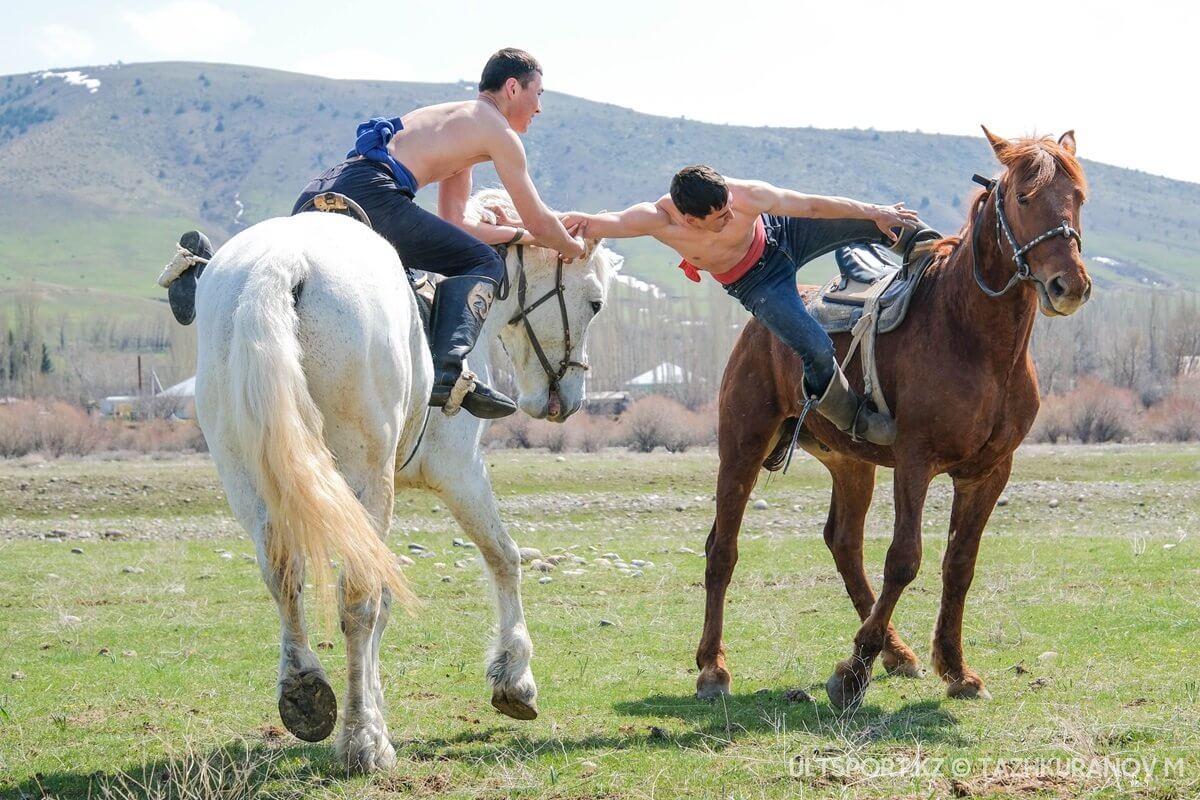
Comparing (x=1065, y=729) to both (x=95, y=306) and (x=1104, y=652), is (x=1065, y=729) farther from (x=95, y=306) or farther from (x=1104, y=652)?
(x=95, y=306)

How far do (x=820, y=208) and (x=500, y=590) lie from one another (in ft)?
9.88

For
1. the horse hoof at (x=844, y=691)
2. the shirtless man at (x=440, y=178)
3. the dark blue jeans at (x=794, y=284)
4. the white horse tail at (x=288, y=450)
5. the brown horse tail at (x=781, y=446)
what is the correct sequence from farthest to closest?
the brown horse tail at (x=781, y=446) → the dark blue jeans at (x=794, y=284) → the horse hoof at (x=844, y=691) → the shirtless man at (x=440, y=178) → the white horse tail at (x=288, y=450)

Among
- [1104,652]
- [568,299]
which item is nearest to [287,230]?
[568,299]

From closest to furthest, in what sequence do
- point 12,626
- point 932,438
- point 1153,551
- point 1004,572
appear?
point 932,438 → point 12,626 → point 1004,572 → point 1153,551

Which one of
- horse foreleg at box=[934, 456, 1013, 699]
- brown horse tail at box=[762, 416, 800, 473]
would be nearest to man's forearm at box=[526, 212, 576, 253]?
brown horse tail at box=[762, 416, 800, 473]

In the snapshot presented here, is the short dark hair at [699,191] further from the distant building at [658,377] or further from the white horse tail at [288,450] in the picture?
the distant building at [658,377]

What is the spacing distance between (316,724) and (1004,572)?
330 inches


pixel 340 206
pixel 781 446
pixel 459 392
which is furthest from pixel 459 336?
pixel 781 446

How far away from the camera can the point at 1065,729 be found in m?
5.27

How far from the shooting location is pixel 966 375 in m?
6.82

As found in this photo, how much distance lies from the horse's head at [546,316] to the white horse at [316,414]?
→ 1.79 meters

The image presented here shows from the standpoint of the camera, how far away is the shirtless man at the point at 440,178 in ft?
19.9

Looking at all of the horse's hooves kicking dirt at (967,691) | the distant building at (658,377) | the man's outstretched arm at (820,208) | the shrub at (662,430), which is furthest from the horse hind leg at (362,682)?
the distant building at (658,377)

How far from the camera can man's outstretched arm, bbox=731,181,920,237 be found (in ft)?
23.8
